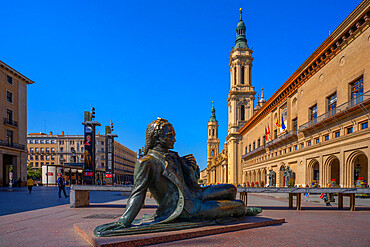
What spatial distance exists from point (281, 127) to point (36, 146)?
86674 mm

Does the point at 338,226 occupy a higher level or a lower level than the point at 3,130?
lower

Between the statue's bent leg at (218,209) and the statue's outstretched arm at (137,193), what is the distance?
48.0 inches

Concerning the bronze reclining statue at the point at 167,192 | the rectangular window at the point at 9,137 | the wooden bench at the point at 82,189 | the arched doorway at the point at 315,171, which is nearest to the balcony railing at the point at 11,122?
the rectangular window at the point at 9,137

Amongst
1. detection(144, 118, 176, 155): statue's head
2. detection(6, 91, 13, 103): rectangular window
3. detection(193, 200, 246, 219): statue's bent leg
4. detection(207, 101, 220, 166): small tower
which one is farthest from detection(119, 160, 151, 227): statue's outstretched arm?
detection(207, 101, 220, 166): small tower

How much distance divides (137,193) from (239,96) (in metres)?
76.5

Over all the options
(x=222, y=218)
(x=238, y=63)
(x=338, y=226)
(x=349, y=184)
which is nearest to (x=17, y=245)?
(x=222, y=218)

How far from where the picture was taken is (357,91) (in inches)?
917

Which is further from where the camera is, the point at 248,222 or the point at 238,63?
the point at 238,63

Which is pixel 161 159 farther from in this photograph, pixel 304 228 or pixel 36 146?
pixel 36 146

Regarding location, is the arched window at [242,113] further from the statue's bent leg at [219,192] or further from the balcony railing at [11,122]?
the statue's bent leg at [219,192]

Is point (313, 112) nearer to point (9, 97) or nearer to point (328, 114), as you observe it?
point (328, 114)

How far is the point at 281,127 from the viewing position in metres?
41.0

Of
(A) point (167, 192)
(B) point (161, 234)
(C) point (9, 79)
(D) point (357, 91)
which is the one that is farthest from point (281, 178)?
(C) point (9, 79)

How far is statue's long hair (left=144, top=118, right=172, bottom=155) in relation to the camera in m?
5.09
